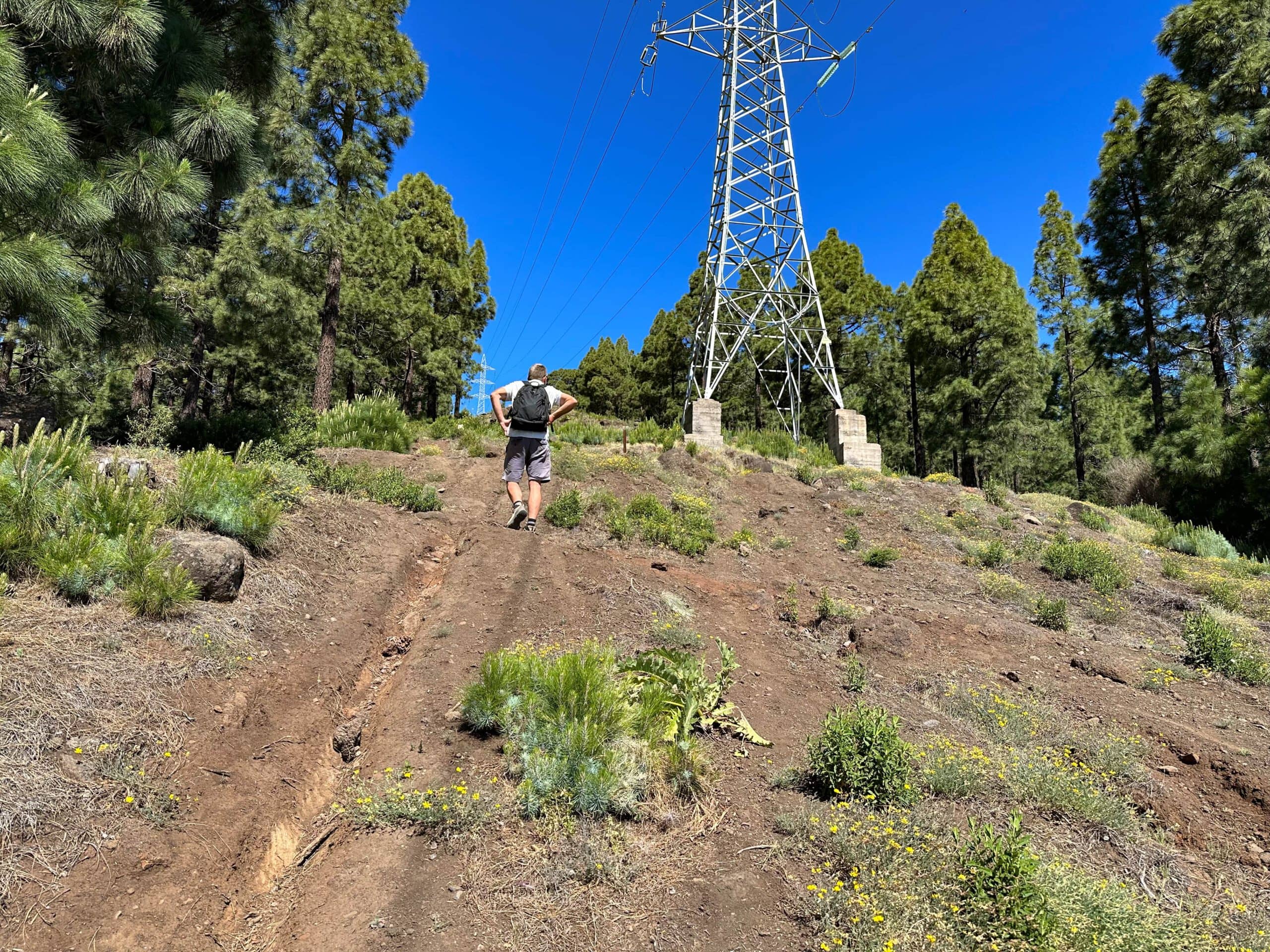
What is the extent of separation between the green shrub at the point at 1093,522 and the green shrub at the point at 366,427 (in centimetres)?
1372

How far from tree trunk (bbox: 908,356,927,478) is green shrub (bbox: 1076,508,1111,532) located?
34.5ft

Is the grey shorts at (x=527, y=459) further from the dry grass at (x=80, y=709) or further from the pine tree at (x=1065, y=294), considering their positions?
the pine tree at (x=1065, y=294)

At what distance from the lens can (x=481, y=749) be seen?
3.74 metres

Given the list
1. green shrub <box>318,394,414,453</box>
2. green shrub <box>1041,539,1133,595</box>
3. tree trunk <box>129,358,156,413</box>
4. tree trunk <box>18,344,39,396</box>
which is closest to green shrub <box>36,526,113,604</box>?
green shrub <box>318,394,414,453</box>

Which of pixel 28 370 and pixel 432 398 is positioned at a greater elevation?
pixel 432 398

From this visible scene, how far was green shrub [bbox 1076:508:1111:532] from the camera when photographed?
1284cm

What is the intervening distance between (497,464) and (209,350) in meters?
15.4

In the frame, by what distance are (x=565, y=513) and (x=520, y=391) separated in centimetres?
236

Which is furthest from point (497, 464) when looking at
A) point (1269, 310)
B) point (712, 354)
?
point (1269, 310)

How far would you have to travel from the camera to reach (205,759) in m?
3.35

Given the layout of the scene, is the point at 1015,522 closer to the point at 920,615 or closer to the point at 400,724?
the point at 920,615

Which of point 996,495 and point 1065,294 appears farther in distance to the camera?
point 1065,294

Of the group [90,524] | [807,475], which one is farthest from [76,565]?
[807,475]

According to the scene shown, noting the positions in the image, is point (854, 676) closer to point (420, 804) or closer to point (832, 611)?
point (832, 611)
